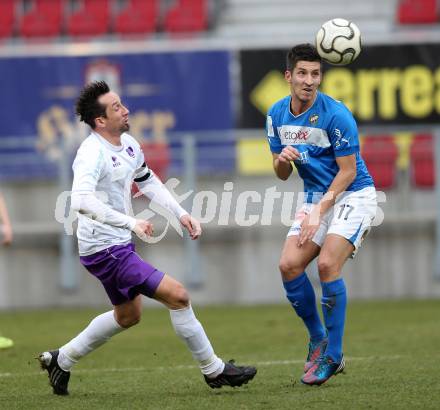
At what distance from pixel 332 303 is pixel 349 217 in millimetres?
562

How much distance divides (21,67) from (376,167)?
5.37 metres

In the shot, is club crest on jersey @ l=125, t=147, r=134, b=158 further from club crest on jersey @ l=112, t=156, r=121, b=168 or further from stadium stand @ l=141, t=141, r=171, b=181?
stadium stand @ l=141, t=141, r=171, b=181

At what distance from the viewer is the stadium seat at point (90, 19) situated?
61.2 ft

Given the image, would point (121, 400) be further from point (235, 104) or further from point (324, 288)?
point (235, 104)

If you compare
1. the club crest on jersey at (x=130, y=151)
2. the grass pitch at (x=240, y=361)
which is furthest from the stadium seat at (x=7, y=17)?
the club crest on jersey at (x=130, y=151)

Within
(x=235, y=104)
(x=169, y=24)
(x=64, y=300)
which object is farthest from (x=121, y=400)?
(x=169, y=24)

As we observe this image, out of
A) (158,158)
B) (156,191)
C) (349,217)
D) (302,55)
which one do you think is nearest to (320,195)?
(349,217)

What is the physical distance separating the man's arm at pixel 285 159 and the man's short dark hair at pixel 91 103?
117 cm

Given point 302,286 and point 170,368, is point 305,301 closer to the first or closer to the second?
point 302,286

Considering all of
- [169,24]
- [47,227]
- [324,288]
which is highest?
A: [169,24]

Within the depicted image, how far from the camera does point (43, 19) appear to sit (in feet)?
62.2

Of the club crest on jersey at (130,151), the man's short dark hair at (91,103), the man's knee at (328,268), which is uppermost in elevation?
the man's short dark hair at (91,103)

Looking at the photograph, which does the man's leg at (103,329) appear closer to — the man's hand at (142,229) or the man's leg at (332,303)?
the man's hand at (142,229)

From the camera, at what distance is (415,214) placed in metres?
14.1
